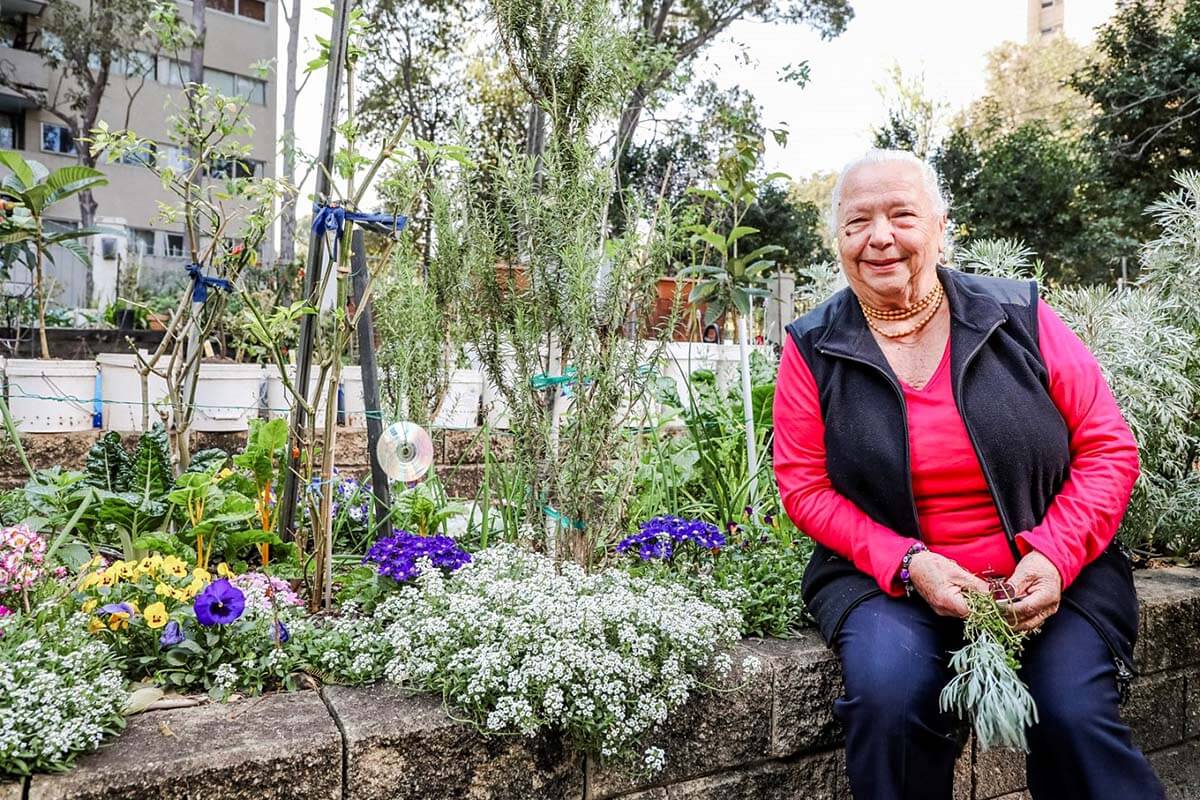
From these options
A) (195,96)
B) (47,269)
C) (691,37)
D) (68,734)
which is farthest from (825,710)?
(47,269)

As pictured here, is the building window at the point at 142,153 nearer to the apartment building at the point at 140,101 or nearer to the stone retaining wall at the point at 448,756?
the stone retaining wall at the point at 448,756

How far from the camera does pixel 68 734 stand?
131cm

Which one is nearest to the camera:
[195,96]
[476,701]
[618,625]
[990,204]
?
[476,701]

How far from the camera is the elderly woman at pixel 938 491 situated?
163cm

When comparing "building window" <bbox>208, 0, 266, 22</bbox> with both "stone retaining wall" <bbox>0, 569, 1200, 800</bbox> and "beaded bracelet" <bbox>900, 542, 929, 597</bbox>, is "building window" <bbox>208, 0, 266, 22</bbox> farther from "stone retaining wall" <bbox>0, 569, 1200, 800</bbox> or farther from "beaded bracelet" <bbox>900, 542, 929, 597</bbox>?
"beaded bracelet" <bbox>900, 542, 929, 597</bbox>

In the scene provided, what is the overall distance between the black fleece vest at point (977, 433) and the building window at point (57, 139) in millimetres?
24955

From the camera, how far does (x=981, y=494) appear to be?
182cm

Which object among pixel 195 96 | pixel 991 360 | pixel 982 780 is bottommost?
pixel 982 780

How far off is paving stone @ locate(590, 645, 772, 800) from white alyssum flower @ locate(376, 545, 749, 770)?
0.17 ft

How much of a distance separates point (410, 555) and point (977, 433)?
1.30 metres

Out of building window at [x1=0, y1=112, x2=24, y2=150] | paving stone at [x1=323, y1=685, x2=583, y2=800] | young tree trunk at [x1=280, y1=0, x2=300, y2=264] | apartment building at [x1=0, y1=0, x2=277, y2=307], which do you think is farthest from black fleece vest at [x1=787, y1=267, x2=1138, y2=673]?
building window at [x1=0, y1=112, x2=24, y2=150]

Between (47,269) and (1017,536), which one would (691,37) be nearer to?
(47,269)

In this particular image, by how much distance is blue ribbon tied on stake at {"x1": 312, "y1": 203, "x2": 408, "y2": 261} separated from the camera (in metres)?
2.08

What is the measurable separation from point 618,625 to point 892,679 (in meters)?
0.54
